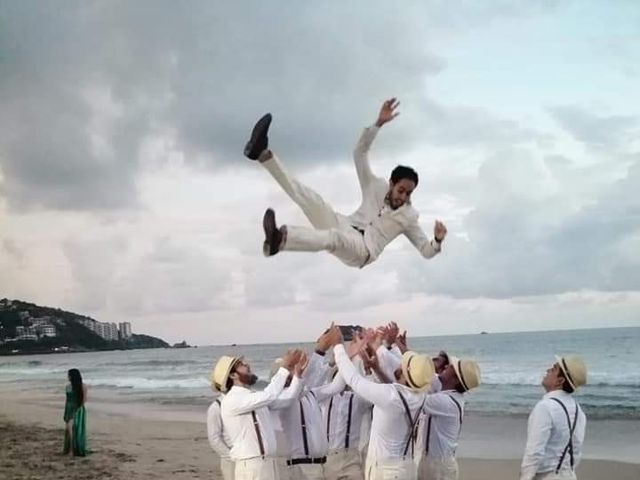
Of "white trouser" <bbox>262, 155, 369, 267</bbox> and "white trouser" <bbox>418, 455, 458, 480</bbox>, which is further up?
"white trouser" <bbox>262, 155, 369, 267</bbox>

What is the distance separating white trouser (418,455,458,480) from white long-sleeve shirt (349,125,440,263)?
4.13ft

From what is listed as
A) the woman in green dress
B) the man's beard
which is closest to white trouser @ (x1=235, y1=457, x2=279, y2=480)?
the man's beard

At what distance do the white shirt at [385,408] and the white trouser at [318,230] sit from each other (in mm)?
463

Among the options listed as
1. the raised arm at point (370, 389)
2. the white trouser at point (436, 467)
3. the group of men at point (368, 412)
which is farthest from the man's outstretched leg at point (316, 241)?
the white trouser at point (436, 467)

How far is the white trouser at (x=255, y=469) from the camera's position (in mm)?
4621

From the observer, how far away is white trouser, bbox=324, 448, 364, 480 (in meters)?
5.40

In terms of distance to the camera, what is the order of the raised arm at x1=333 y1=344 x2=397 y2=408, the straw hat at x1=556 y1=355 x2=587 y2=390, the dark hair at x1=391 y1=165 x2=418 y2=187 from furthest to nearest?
the straw hat at x1=556 y1=355 x2=587 y2=390
the dark hair at x1=391 y1=165 x2=418 y2=187
the raised arm at x1=333 y1=344 x2=397 y2=408

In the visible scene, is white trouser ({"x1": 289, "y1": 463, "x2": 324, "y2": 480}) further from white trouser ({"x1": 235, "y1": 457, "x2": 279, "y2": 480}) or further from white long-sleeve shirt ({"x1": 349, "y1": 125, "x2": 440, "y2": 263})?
white long-sleeve shirt ({"x1": 349, "y1": 125, "x2": 440, "y2": 263})

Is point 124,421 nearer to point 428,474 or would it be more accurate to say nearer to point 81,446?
point 81,446

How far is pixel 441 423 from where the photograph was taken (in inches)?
205

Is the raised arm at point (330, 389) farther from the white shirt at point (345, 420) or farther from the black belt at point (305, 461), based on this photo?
the black belt at point (305, 461)

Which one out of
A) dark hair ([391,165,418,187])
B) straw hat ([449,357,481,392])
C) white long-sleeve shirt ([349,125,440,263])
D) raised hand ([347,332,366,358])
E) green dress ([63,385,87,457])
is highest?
dark hair ([391,165,418,187])

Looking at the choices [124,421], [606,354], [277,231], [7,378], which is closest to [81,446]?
[124,421]

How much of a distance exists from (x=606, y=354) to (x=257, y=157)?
2258 cm
